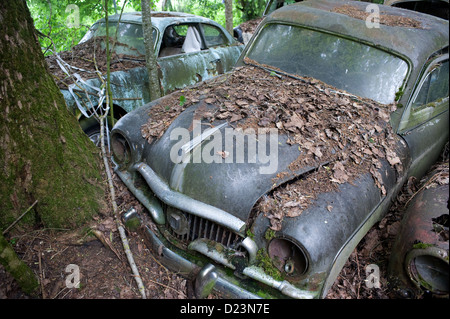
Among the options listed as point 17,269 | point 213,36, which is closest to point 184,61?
point 213,36

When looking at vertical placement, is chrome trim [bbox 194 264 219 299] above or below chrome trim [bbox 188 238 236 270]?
below

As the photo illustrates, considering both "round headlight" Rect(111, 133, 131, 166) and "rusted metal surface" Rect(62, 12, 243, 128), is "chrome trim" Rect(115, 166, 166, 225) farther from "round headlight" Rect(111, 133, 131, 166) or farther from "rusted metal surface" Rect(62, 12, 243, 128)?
"rusted metal surface" Rect(62, 12, 243, 128)

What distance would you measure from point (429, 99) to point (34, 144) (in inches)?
152

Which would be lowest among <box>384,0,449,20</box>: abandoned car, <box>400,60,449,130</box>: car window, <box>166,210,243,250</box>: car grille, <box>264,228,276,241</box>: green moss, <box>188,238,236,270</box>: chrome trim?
<box>188,238,236,270</box>: chrome trim

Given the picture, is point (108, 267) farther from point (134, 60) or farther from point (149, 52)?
point (134, 60)

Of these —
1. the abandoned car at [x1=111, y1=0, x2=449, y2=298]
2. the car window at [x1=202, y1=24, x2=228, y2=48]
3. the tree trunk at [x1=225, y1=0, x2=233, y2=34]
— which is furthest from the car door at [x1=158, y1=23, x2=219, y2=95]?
the tree trunk at [x1=225, y1=0, x2=233, y2=34]

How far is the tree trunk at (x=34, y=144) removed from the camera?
2.32 meters

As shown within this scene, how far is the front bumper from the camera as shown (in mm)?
2062

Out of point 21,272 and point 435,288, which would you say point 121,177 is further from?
point 435,288

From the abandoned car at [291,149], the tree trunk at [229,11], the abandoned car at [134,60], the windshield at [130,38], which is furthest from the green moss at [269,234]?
the tree trunk at [229,11]

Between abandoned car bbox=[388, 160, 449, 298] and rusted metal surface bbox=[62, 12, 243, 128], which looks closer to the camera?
abandoned car bbox=[388, 160, 449, 298]

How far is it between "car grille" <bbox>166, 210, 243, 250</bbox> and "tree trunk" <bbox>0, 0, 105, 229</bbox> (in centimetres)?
93

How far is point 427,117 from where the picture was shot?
3432 millimetres

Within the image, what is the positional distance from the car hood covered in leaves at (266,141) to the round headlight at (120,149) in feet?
0.41
